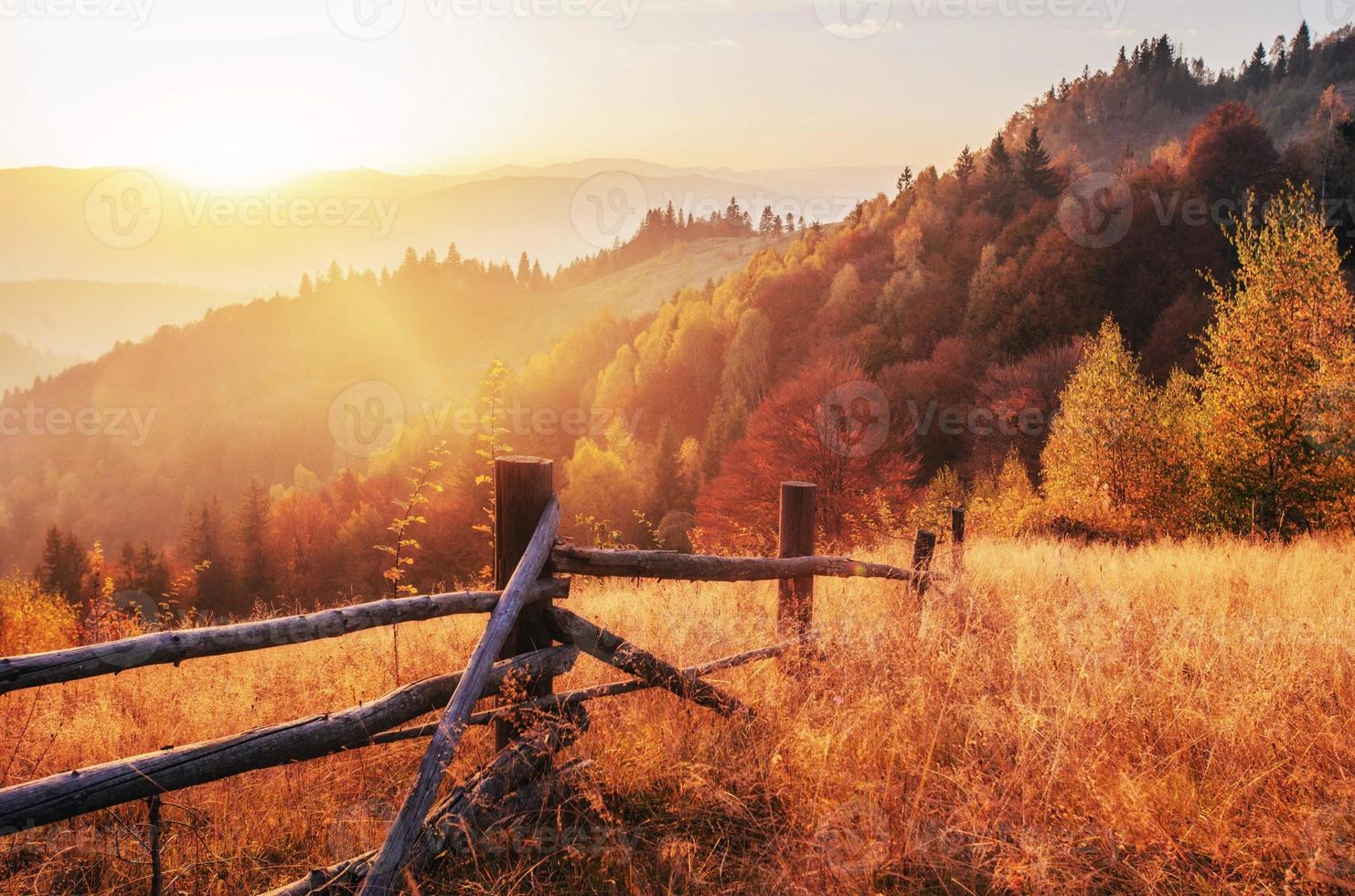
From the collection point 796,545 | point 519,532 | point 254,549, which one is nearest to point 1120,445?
point 796,545

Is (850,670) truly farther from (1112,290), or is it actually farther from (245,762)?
(1112,290)

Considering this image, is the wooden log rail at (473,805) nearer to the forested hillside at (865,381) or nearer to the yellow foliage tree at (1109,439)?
the forested hillside at (865,381)

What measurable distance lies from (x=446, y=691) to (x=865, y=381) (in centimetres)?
4028

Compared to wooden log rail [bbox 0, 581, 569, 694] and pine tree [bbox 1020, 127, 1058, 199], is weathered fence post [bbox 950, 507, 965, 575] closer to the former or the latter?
wooden log rail [bbox 0, 581, 569, 694]

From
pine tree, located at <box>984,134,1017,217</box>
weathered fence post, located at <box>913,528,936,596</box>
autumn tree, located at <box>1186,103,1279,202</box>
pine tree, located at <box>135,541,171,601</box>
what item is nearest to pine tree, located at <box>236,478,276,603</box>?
pine tree, located at <box>135,541,171,601</box>

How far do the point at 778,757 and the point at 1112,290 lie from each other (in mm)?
68390

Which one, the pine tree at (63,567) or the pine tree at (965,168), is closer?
the pine tree at (63,567)

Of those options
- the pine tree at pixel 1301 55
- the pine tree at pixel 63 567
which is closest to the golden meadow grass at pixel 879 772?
the pine tree at pixel 63 567

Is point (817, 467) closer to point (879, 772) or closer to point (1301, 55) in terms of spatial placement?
point (879, 772)

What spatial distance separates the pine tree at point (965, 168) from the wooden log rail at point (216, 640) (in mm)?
87279

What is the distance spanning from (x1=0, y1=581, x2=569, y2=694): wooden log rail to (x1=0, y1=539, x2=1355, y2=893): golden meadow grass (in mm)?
1030

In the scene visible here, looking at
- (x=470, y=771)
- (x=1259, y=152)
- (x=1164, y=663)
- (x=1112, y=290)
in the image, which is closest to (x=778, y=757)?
(x=470, y=771)

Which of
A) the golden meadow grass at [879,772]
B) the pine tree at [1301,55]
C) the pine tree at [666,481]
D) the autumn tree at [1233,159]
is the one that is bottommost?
the pine tree at [666,481]

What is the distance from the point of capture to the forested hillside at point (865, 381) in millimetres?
32969
